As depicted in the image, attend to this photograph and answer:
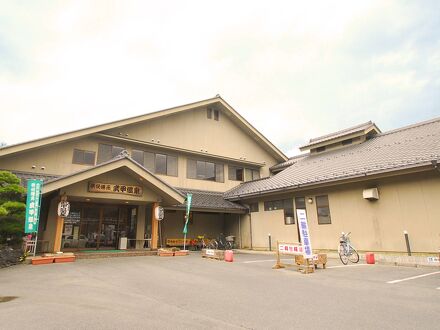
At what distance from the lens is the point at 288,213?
14.2 m

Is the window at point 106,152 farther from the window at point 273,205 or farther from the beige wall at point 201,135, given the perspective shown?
the window at point 273,205

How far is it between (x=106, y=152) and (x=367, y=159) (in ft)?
38.9

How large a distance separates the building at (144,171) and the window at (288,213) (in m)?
2.74

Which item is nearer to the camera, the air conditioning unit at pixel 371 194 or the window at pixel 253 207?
the air conditioning unit at pixel 371 194

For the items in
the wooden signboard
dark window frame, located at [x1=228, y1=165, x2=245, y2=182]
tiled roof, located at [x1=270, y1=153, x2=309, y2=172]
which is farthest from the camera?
tiled roof, located at [x1=270, y1=153, x2=309, y2=172]

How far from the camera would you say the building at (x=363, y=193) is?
9.68m

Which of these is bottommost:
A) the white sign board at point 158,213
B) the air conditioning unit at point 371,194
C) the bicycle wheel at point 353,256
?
the bicycle wheel at point 353,256

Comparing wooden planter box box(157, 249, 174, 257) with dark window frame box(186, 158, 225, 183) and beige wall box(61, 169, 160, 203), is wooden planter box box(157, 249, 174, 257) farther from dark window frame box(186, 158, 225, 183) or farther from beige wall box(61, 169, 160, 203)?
dark window frame box(186, 158, 225, 183)

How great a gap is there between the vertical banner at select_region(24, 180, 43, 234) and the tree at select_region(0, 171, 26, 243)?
266 millimetres

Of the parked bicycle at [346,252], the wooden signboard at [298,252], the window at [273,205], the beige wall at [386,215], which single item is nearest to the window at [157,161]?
the window at [273,205]

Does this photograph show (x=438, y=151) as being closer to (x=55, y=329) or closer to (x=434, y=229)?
(x=434, y=229)

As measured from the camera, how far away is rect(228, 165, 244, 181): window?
18.5 m

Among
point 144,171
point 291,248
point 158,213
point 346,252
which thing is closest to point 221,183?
point 158,213

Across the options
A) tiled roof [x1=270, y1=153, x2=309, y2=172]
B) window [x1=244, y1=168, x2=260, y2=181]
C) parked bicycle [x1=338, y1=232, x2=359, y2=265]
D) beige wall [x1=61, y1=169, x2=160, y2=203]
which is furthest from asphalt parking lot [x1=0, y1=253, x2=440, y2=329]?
tiled roof [x1=270, y1=153, x2=309, y2=172]
